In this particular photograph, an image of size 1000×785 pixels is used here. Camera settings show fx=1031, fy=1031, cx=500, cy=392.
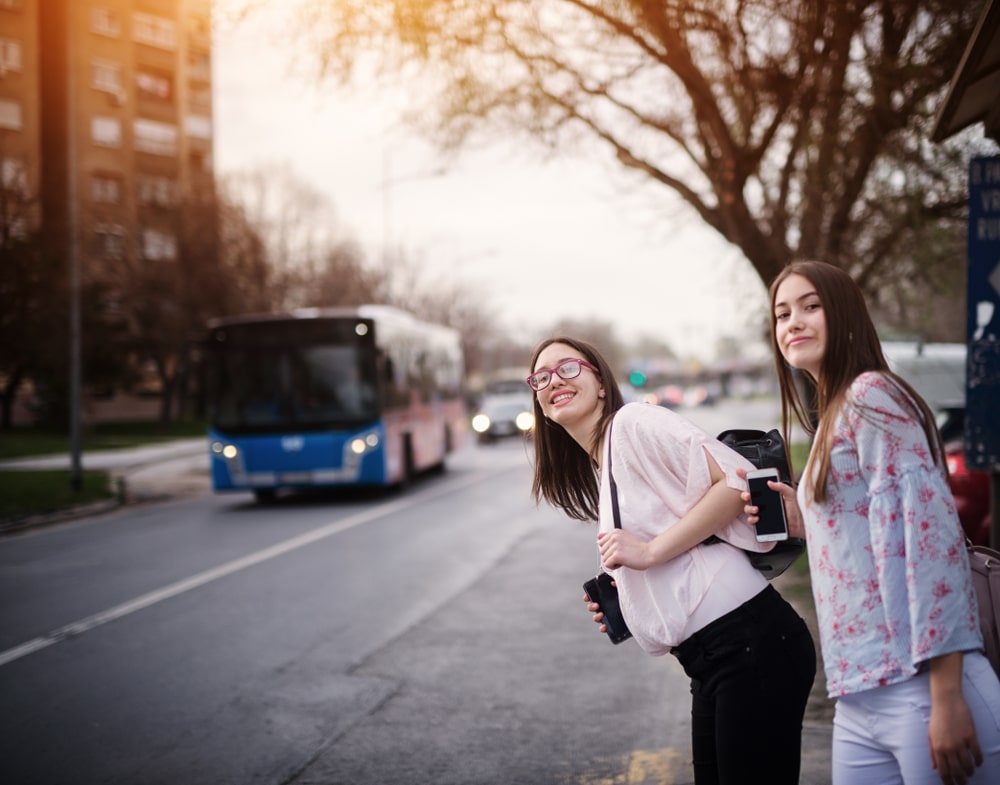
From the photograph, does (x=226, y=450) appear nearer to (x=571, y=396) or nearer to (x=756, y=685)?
(x=571, y=396)

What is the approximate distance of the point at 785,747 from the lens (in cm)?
250

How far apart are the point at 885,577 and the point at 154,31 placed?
6503cm

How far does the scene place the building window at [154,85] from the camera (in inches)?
2330

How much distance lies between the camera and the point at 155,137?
195 ft

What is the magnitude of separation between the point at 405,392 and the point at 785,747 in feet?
54.3

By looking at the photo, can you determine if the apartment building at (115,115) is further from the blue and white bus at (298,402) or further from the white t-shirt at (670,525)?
the white t-shirt at (670,525)

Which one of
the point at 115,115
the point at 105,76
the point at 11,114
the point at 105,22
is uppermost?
the point at 105,22

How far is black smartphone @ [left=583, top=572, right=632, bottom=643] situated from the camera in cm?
280

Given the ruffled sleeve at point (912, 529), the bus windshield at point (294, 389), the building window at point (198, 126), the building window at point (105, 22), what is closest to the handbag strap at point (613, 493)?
the ruffled sleeve at point (912, 529)

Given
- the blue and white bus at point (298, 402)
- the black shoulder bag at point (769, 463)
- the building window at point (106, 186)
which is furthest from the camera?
the building window at point (106, 186)

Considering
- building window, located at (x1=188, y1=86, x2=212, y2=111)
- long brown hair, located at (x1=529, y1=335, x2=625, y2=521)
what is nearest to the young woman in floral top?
long brown hair, located at (x1=529, y1=335, x2=625, y2=521)

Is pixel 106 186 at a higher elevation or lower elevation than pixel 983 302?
higher

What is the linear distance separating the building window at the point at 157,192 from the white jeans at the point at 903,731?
46.3m

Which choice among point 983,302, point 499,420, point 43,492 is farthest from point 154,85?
point 983,302
